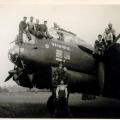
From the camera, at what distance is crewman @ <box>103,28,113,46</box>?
2701mm

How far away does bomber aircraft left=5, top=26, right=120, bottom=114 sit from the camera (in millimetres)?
2664

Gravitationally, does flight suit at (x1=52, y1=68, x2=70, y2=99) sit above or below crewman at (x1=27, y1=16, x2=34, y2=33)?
below

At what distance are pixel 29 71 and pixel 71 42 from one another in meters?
0.44

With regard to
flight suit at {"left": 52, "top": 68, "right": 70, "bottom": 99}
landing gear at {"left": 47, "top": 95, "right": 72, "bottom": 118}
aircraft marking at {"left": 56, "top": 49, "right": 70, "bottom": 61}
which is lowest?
landing gear at {"left": 47, "top": 95, "right": 72, "bottom": 118}

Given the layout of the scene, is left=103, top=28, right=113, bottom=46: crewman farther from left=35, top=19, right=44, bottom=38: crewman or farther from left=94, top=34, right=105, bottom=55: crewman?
left=35, top=19, right=44, bottom=38: crewman

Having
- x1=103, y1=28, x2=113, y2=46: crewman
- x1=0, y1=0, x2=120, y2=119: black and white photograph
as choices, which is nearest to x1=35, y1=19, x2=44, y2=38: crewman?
x1=0, y1=0, x2=120, y2=119: black and white photograph

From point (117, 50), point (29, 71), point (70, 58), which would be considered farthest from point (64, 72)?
point (117, 50)

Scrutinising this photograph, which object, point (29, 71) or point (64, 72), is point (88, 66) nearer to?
point (64, 72)

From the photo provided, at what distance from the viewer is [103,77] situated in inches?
105

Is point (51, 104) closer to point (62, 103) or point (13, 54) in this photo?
point (62, 103)

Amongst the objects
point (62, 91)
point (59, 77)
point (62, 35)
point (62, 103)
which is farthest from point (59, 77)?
point (62, 35)

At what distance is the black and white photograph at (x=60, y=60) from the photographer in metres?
2.66

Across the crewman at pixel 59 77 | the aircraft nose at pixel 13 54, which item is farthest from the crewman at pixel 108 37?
the aircraft nose at pixel 13 54

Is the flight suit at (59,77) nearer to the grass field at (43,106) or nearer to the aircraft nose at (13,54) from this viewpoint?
the grass field at (43,106)
